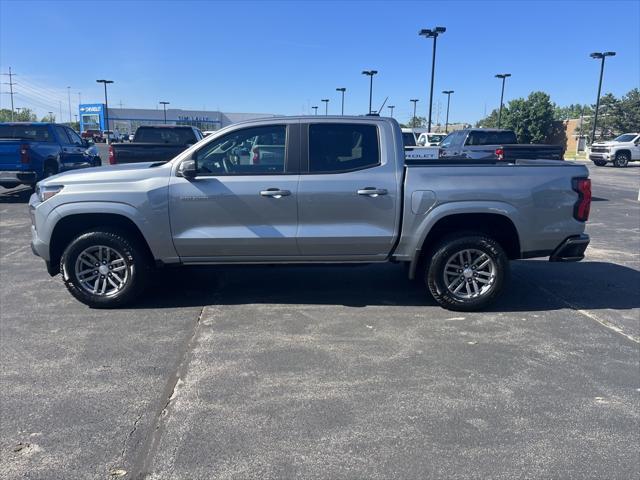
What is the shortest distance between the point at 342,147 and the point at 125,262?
2.58 m

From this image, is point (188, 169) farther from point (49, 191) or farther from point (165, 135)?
point (165, 135)

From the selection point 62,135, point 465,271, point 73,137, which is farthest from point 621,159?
point 465,271

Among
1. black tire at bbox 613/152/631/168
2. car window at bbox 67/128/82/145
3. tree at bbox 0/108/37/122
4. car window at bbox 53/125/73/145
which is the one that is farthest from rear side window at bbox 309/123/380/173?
tree at bbox 0/108/37/122

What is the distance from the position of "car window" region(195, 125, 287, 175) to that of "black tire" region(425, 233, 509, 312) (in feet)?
6.18

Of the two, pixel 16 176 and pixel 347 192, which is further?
pixel 16 176

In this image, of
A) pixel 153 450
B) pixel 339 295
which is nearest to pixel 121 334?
pixel 153 450

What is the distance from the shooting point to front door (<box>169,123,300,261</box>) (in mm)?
5363

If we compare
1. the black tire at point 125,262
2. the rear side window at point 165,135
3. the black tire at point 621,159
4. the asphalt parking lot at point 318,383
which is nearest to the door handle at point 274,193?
the asphalt parking lot at point 318,383

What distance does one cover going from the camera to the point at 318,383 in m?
3.97

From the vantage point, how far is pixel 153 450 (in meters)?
3.12

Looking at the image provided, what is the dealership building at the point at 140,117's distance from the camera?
101 metres

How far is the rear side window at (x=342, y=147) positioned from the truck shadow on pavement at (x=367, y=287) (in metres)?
1.29

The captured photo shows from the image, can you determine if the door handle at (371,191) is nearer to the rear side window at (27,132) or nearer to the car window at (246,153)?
the car window at (246,153)

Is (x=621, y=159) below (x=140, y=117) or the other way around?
below
